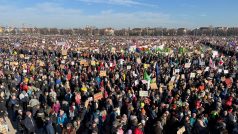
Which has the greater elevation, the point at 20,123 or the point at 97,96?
the point at 97,96

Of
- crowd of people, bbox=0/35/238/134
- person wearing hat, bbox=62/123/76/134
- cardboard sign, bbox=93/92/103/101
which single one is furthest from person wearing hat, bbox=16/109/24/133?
cardboard sign, bbox=93/92/103/101

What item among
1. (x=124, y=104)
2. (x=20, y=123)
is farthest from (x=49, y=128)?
(x=124, y=104)

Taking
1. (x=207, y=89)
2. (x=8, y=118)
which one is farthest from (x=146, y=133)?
(x=8, y=118)

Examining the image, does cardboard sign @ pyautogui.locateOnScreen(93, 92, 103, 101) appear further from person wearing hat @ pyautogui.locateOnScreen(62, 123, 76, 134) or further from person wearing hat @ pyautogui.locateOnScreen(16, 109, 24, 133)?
person wearing hat @ pyautogui.locateOnScreen(62, 123, 76, 134)

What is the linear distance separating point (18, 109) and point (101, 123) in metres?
3.70

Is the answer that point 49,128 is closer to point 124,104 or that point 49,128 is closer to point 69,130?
point 69,130

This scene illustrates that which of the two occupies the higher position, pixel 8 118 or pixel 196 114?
pixel 196 114

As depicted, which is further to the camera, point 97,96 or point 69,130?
point 97,96

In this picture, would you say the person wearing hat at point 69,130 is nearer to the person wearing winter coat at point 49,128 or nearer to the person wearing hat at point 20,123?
the person wearing winter coat at point 49,128

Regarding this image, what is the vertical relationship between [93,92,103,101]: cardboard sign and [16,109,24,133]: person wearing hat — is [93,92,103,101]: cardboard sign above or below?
above

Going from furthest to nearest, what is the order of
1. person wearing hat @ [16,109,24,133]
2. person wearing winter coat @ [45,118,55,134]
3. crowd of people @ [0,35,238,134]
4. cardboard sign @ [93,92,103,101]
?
cardboard sign @ [93,92,103,101] < person wearing hat @ [16,109,24,133] < person wearing winter coat @ [45,118,55,134] < crowd of people @ [0,35,238,134]

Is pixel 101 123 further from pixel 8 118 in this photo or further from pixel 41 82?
pixel 41 82

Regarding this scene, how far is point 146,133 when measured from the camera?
1212cm

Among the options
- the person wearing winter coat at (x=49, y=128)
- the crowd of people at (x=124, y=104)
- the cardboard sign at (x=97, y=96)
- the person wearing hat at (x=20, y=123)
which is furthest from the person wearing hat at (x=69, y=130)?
the cardboard sign at (x=97, y=96)
